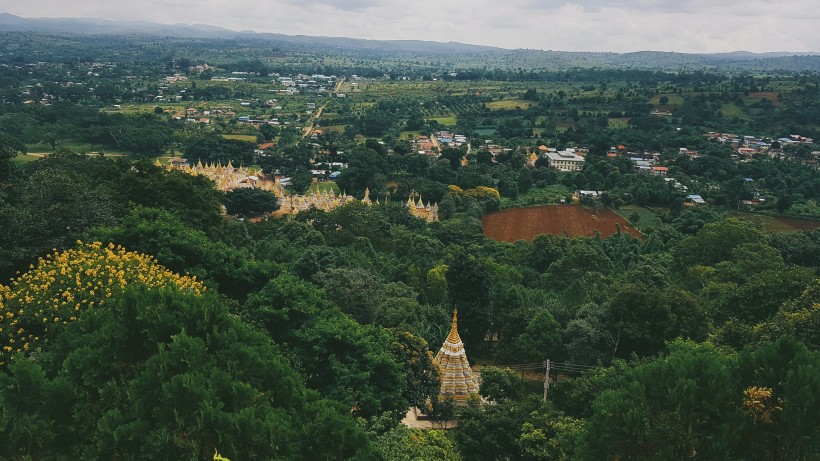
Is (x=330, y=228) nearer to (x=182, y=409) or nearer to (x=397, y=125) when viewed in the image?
(x=182, y=409)

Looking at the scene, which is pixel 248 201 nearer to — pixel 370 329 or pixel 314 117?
pixel 370 329

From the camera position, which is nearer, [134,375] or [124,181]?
[134,375]

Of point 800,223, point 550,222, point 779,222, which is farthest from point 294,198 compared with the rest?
point 800,223

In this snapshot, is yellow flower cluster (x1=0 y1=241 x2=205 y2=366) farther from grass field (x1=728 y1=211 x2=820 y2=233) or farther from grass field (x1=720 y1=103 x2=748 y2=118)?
grass field (x1=720 y1=103 x2=748 y2=118)

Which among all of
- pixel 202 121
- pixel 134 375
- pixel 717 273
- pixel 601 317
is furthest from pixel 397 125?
pixel 134 375

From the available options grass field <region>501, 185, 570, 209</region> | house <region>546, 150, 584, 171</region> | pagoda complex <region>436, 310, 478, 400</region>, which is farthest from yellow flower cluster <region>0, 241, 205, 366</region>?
house <region>546, 150, 584, 171</region>

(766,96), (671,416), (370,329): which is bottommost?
(370,329)
